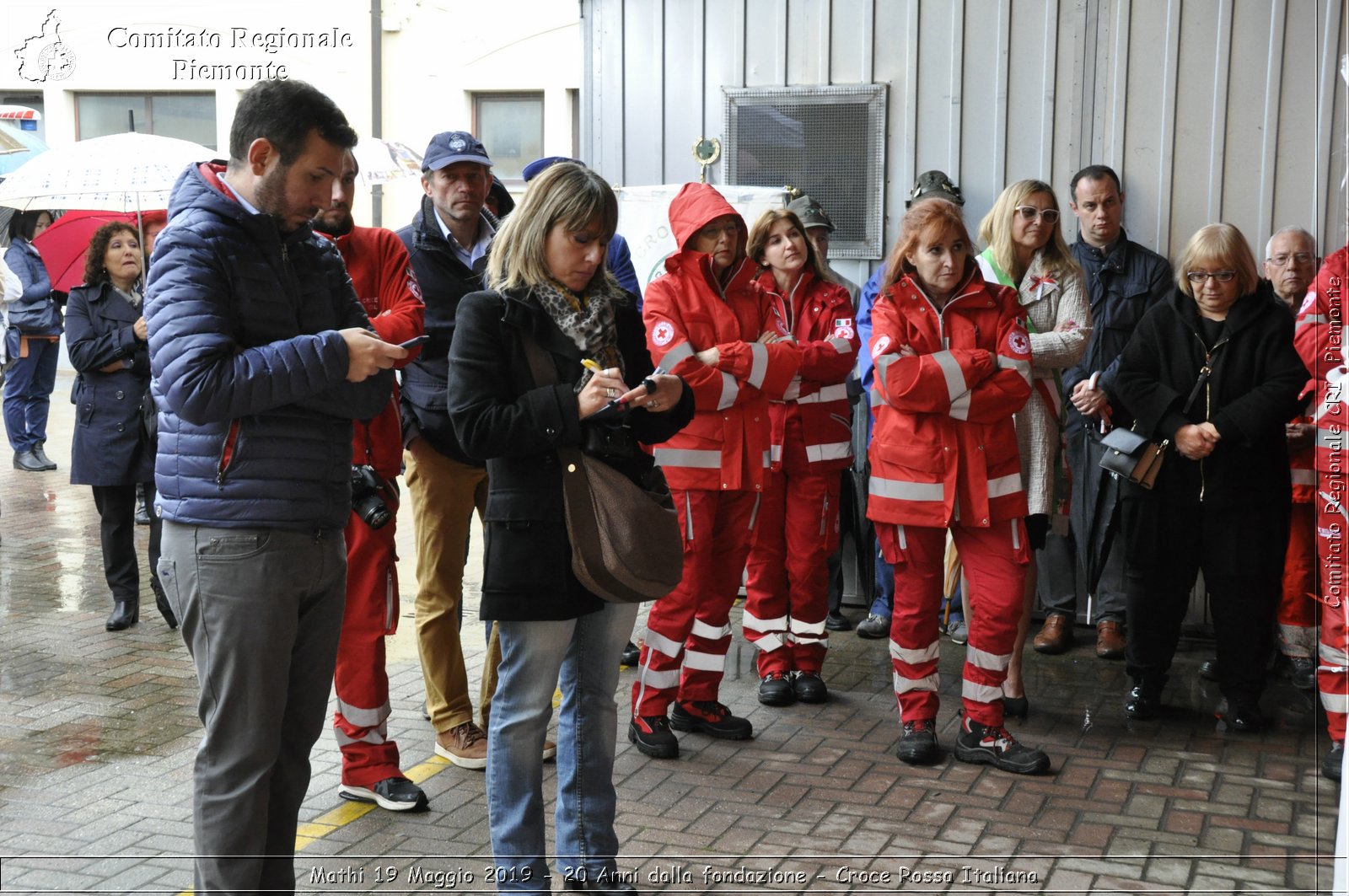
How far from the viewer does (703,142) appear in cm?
747

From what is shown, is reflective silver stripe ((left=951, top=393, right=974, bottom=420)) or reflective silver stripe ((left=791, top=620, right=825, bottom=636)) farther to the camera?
reflective silver stripe ((left=791, top=620, right=825, bottom=636))

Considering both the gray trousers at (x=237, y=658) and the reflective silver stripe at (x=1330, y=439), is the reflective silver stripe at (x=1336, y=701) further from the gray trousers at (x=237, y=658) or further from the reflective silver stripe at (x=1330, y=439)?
the gray trousers at (x=237, y=658)

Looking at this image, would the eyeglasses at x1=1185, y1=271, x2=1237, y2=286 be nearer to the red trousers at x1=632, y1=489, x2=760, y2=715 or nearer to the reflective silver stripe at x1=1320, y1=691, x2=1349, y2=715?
the reflective silver stripe at x1=1320, y1=691, x2=1349, y2=715

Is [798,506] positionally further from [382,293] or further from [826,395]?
[382,293]

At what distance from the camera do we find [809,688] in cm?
582

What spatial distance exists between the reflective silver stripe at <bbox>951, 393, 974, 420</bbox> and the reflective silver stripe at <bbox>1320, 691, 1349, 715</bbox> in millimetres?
1512

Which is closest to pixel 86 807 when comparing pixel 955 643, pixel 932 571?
pixel 932 571

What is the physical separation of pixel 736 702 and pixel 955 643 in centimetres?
159

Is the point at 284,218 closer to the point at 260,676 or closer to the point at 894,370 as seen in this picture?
the point at 260,676

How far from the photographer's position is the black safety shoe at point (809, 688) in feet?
19.1

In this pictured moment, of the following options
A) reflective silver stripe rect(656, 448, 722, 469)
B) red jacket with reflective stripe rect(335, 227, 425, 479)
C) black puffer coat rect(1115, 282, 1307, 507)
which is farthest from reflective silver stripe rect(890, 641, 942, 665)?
red jacket with reflective stripe rect(335, 227, 425, 479)

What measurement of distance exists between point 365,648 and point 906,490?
2.06 meters

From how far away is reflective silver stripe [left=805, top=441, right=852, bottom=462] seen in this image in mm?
5914

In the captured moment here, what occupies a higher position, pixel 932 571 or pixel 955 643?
pixel 932 571
